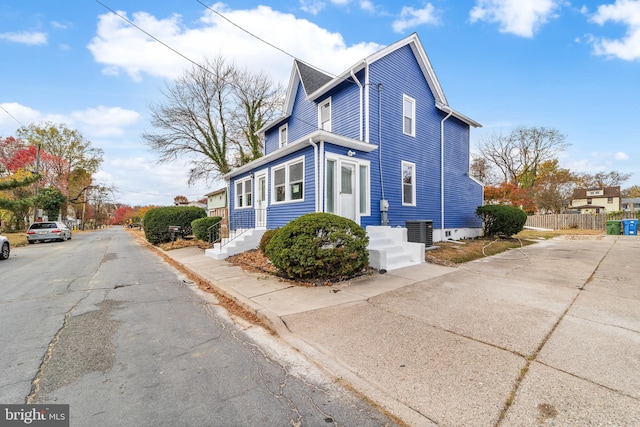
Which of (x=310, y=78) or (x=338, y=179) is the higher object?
(x=310, y=78)

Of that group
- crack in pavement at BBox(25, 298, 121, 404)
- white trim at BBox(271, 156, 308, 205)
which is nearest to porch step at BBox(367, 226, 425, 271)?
white trim at BBox(271, 156, 308, 205)

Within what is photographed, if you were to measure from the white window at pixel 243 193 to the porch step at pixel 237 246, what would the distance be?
266 cm

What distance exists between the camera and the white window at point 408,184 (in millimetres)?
10494

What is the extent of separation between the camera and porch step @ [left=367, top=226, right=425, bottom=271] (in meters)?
6.82

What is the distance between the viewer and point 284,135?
13875 millimetres

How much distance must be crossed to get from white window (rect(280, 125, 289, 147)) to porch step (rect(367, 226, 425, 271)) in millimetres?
7286

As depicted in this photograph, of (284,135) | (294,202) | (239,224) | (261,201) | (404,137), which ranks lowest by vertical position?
(239,224)

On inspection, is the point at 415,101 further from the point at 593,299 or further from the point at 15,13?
the point at 15,13

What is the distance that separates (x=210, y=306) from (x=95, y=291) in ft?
9.84

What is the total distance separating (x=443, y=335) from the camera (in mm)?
3264

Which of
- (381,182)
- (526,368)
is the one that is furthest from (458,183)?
(526,368)

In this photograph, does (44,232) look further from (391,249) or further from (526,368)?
(526,368)

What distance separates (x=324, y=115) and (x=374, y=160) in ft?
10.9

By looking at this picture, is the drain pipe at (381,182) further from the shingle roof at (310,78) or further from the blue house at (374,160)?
the shingle roof at (310,78)
